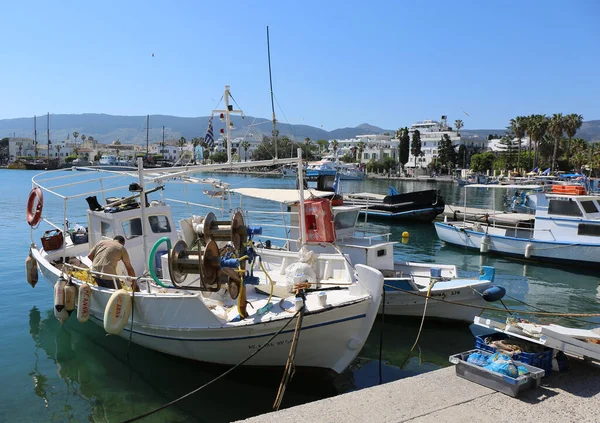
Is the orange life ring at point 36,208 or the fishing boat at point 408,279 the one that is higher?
the orange life ring at point 36,208

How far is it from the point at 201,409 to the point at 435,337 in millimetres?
6482

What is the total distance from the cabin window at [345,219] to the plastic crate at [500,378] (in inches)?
290

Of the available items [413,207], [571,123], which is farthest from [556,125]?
[413,207]

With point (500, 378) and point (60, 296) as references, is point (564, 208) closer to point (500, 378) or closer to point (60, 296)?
point (500, 378)

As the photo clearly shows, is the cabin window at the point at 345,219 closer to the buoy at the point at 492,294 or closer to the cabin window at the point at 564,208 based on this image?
the buoy at the point at 492,294

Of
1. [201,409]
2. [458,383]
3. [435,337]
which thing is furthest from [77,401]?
[435,337]

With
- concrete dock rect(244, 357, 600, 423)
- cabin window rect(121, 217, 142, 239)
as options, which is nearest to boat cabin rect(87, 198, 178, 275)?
cabin window rect(121, 217, 142, 239)

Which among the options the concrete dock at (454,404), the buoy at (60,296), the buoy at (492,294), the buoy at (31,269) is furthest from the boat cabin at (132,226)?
the buoy at (492,294)

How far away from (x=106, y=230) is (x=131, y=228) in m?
0.64

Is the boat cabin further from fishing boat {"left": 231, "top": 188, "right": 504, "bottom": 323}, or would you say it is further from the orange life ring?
fishing boat {"left": 231, "top": 188, "right": 504, "bottom": 323}

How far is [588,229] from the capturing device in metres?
20.5

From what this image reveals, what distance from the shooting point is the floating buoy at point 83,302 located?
34.5 feet

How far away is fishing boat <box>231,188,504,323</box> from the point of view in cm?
1235

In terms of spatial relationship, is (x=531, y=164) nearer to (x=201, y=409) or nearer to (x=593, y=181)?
(x=593, y=181)
